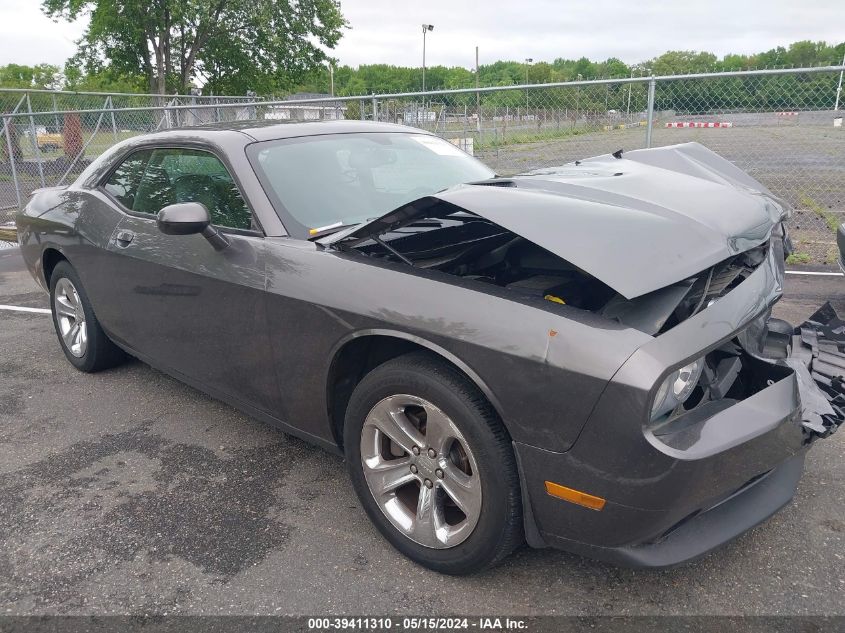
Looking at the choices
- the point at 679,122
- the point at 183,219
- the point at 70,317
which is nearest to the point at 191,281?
the point at 183,219

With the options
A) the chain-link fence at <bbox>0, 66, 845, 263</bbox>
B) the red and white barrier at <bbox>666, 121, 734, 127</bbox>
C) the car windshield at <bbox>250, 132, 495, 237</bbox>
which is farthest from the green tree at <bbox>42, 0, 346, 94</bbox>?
the car windshield at <bbox>250, 132, 495, 237</bbox>

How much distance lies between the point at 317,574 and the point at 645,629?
1.11 m

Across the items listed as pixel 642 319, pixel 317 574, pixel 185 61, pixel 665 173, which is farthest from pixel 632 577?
pixel 185 61

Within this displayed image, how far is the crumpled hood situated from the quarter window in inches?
31.2

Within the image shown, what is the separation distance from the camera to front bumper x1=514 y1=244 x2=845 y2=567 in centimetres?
186

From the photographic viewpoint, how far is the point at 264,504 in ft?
9.45

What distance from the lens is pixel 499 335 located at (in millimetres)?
2068

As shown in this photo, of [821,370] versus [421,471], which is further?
[821,370]

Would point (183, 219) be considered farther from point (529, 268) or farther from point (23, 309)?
point (23, 309)

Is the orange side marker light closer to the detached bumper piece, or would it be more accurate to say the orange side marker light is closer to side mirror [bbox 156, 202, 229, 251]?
the detached bumper piece

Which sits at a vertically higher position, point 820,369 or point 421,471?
point 820,369

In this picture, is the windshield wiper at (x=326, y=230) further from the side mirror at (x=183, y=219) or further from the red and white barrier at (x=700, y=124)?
the red and white barrier at (x=700, y=124)

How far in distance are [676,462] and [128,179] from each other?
3.34 m

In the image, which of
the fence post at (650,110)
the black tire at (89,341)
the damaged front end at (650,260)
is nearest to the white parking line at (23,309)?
the black tire at (89,341)
